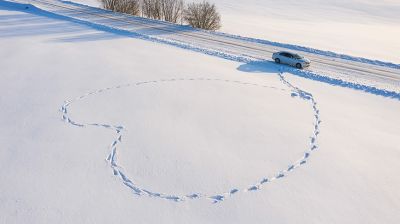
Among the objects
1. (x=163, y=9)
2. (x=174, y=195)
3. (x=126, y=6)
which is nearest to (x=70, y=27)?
(x=126, y=6)

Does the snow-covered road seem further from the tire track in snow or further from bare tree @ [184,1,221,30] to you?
the tire track in snow

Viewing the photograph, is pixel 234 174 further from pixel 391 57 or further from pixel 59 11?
pixel 59 11

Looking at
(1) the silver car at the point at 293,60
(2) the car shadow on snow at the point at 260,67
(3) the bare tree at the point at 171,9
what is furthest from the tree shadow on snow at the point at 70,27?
(1) the silver car at the point at 293,60

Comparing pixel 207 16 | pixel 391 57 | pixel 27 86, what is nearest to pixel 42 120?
pixel 27 86

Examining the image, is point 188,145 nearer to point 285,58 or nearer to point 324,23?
point 285,58

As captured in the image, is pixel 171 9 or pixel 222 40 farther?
pixel 171 9

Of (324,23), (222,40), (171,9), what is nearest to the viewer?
(222,40)

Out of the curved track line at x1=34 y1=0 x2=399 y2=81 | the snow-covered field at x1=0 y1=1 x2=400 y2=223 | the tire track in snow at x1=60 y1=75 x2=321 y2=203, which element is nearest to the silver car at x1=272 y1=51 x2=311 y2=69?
the snow-covered field at x1=0 y1=1 x2=400 y2=223
